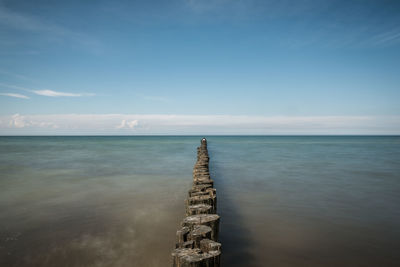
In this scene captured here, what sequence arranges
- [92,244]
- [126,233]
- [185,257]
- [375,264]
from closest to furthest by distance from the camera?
[185,257] → [375,264] → [92,244] → [126,233]

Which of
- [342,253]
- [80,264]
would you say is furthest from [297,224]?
[80,264]

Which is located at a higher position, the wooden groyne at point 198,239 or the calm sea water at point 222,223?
the wooden groyne at point 198,239

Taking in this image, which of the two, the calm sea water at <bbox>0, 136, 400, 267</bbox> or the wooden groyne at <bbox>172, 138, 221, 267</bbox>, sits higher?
the wooden groyne at <bbox>172, 138, 221, 267</bbox>

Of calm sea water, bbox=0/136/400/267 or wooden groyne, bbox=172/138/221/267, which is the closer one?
wooden groyne, bbox=172/138/221/267

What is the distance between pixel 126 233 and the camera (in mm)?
4383

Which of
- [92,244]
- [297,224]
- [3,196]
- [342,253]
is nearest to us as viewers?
[342,253]

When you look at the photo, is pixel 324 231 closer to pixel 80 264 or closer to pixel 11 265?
pixel 80 264

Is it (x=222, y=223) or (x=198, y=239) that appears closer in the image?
(x=198, y=239)

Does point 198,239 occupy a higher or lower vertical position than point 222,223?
higher

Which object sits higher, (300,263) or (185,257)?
(185,257)

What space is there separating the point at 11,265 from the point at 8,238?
3.41ft

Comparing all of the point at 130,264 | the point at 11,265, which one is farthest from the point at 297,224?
the point at 11,265

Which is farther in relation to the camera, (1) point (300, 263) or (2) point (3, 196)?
(2) point (3, 196)

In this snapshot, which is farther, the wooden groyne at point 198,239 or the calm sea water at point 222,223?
the calm sea water at point 222,223
